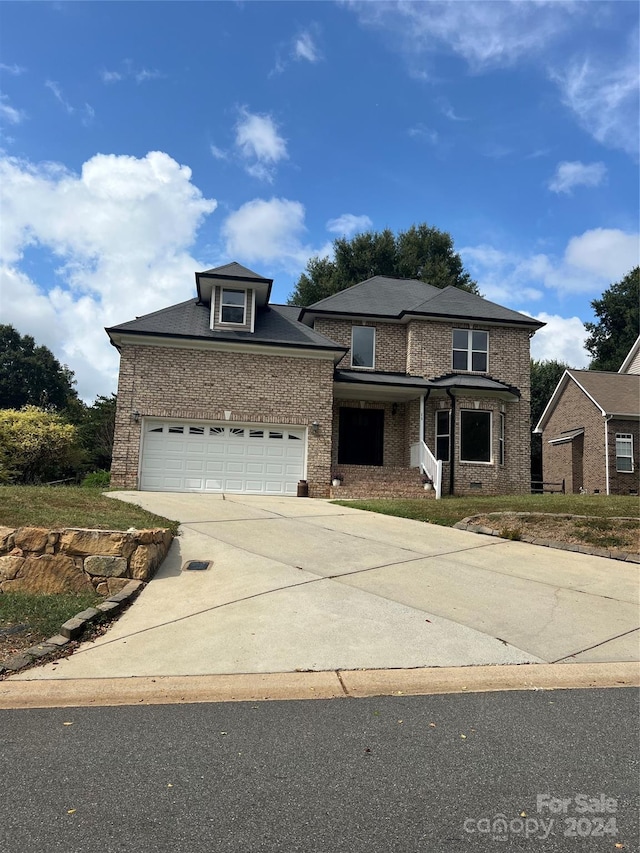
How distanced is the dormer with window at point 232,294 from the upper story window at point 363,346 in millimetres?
3720

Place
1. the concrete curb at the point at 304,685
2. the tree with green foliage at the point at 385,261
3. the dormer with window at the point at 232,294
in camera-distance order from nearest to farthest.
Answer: the concrete curb at the point at 304,685, the dormer with window at the point at 232,294, the tree with green foliage at the point at 385,261

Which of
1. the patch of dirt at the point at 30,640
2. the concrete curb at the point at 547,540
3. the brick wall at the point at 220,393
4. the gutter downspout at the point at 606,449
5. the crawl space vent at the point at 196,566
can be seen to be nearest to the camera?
the patch of dirt at the point at 30,640

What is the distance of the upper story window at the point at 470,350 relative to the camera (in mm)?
20375

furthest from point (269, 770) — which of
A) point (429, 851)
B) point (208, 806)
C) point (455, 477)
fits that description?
point (455, 477)

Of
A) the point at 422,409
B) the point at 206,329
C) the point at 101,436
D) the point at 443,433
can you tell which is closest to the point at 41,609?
the point at 206,329

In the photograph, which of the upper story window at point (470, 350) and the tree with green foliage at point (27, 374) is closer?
the upper story window at point (470, 350)

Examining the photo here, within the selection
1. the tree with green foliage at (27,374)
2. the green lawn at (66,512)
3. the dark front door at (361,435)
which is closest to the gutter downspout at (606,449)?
the dark front door at (361,435)

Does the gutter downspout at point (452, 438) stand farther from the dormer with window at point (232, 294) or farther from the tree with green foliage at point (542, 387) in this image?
the tree with green foliage at point (542, 387)

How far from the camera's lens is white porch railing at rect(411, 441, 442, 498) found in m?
16.9

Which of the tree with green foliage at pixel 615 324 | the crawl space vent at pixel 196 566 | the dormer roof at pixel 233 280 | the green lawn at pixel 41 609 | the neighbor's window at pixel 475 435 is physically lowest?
the green lawn at pixel 41 609

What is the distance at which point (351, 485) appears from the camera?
17.1 meters

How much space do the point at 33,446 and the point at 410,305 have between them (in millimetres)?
14115

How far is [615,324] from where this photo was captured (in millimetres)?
44531

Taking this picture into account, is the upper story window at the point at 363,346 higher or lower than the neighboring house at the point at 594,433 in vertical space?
higher
